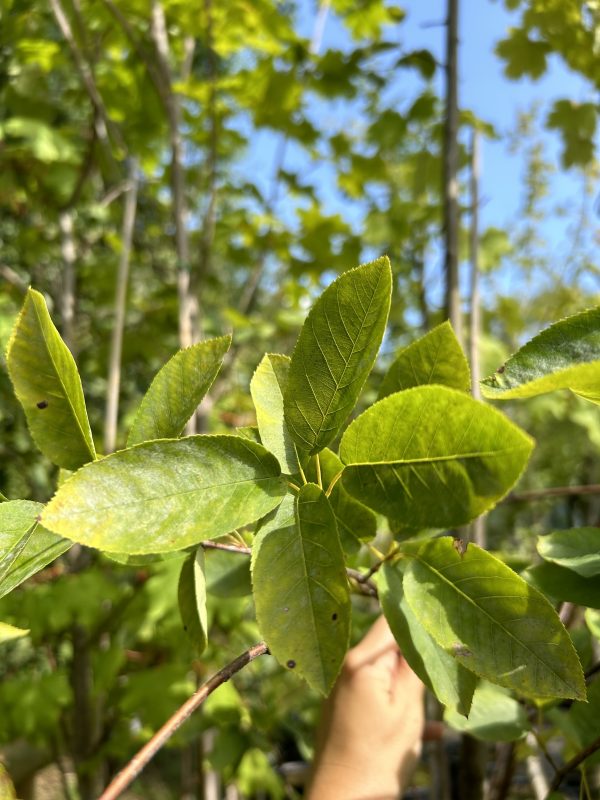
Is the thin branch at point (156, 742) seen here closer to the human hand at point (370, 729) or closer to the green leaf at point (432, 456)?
the green leaf at point (432, 456)

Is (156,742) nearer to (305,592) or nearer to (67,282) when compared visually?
(305,592)

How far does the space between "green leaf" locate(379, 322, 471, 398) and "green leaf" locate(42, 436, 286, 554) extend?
113 mm

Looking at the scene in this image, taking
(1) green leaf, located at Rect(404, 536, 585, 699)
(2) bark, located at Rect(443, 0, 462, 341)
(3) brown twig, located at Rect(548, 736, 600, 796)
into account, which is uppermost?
(2) bark, located at Rect(443, 0, 462, 341)

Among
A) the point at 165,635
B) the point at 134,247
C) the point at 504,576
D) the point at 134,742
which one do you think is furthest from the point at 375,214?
the point at 504,576

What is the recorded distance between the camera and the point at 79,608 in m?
1.58

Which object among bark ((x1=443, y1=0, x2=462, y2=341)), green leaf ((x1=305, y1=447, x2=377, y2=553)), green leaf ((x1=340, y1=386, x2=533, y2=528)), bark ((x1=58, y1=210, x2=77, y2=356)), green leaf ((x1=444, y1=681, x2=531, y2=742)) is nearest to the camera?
green leaf ((x1=340, y1=386, x2=533, y2=528))

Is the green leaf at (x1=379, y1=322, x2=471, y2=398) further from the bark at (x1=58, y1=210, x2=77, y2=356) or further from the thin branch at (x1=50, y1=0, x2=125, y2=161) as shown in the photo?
the thin branch at (x1=50, y1=0, x2=125, y2=161)

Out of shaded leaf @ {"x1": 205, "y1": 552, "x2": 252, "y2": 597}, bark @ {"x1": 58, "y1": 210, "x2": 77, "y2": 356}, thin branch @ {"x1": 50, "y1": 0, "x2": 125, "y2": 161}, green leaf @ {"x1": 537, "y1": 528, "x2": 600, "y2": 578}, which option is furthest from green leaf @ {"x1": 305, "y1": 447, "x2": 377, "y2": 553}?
thin branch @ {"x1": 50, "y1": 0, "x2": 125, "y2": 161}

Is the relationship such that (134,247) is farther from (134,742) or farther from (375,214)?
(134,742)

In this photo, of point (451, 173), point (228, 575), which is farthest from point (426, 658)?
point (451, 173)

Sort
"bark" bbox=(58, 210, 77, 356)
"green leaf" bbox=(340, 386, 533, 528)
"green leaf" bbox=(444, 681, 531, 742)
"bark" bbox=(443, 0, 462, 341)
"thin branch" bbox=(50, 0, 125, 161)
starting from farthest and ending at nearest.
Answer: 1. "bark" bbox=(58, 210, 77, 356)
2. "thin branch" bbox=(50, 0, 125, 161)
3. "bark" bbox=(443, 0, 462, 341)
4. "green leaf" bbox=(444, 681, 531, 742)
5. "green leaf" bbox=(340, 386, 533, 528)

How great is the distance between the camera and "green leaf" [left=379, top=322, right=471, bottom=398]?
1.27ft

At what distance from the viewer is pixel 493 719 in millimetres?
585

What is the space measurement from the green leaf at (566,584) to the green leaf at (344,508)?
15 cm
